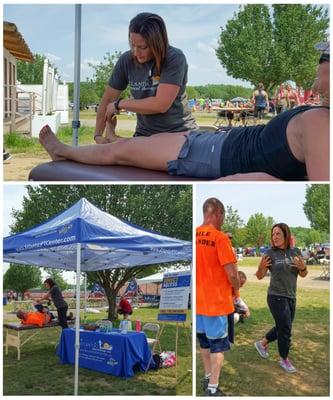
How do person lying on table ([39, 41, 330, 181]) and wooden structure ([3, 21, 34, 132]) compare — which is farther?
wooden structure ([3, 21, 34, 132])

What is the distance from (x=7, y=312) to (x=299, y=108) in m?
5.67

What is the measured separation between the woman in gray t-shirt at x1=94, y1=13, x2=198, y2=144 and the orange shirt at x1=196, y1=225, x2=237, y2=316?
503 mm

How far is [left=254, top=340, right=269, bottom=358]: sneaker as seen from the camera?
2.58m

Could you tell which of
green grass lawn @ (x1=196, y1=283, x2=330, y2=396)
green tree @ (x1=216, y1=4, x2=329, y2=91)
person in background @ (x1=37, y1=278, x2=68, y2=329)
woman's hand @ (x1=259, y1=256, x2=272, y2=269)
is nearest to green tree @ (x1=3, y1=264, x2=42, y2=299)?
person in background @ (x1=37, y1=278, x2=68, y2=329)

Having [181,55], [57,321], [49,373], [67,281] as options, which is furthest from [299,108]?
[67,281]

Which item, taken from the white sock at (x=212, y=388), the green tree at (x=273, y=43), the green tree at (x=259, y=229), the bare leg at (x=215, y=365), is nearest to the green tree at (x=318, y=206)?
the green tree at (x=259, y=229)

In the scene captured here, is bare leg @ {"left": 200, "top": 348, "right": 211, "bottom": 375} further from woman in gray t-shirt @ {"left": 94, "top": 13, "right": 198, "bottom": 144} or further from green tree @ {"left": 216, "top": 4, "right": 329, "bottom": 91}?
green tree @ {"left": 216, "top": 4, "right": 329, "bottom": 91}

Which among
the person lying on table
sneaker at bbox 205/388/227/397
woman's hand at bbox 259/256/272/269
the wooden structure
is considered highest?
the wooden structure

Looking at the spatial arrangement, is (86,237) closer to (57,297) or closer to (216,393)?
(216,393)

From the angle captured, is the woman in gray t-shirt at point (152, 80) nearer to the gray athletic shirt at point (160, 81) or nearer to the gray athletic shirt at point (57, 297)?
the gray athletic shirt at point (160, 81)

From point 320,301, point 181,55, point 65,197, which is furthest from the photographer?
point 65,197

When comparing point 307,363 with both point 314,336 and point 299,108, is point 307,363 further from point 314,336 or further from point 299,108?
point 299,108

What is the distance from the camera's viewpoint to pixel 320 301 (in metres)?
2.69

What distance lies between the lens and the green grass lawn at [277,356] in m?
2.32
